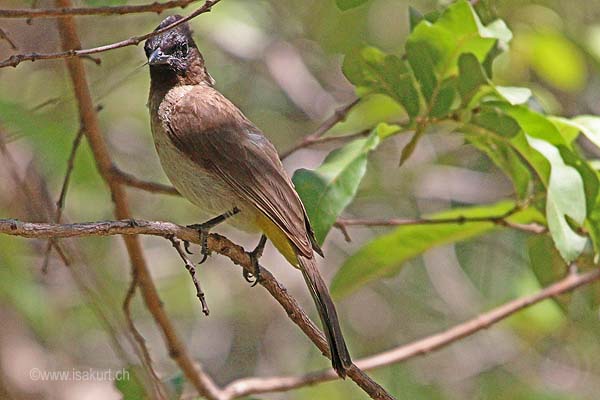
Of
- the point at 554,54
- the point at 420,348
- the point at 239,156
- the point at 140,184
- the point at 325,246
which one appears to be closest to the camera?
the point at 239,156

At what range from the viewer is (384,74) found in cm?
254

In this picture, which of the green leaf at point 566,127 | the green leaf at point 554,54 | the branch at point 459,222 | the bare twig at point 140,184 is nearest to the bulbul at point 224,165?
the bare twig at point 140,184

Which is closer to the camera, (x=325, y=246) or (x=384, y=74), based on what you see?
(x=384, y=74)

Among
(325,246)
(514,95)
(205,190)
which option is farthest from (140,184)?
(325,246)

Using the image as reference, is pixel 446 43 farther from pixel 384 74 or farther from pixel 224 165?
pixel 224 165

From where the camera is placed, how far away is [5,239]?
3.11m

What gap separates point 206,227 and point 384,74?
2.07 feet

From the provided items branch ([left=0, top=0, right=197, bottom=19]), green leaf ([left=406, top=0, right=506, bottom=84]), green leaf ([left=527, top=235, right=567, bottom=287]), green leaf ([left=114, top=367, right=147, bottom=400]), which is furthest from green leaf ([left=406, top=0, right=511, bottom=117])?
green leaf ([left=114, top=367, right=147, bottom=400])

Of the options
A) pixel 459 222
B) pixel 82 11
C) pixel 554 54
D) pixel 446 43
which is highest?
pixel 82 11

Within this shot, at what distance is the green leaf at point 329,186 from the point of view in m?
2.38

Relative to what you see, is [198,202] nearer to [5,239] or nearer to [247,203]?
[247,203]

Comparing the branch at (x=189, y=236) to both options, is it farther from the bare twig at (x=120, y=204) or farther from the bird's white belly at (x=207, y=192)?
the bare twig at (x=120, y=204)

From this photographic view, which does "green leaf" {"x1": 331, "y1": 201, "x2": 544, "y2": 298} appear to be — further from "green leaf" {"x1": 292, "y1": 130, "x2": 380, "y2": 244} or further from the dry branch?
"green leaf" {"x1": 292, "y1": 130, "x2": 380, "y2": 244}

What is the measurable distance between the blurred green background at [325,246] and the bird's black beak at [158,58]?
0.72m
